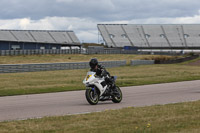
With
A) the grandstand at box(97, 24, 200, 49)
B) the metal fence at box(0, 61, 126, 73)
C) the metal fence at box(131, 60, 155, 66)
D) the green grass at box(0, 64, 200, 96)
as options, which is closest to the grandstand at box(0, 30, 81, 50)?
the grandstand at box(97, 24, 200, 49)

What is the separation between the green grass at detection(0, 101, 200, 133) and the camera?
8.07 metres

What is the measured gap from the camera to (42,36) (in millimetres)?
99625

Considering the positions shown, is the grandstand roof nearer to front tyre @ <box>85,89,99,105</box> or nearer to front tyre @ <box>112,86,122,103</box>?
front tyre @ <box>112,86,122,103</box>

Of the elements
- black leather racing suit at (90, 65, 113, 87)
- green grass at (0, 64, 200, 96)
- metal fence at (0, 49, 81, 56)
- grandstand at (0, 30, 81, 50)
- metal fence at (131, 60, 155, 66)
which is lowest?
green grass at (0, 64, 200, 96)

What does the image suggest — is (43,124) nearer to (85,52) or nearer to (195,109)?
(195,109)

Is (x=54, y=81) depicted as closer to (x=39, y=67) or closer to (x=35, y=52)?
(x=39, y=67)

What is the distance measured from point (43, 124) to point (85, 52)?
66.9 meters

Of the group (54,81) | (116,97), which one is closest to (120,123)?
(116,97)

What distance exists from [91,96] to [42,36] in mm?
87733

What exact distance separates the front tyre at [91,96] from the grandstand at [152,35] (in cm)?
9391

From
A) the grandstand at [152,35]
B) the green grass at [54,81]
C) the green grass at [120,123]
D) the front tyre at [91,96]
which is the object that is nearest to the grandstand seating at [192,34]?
the grandstand at [152,35]

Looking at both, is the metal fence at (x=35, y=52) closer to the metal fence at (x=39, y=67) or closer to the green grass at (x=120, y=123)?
the metal fence at (x=39, y=67)

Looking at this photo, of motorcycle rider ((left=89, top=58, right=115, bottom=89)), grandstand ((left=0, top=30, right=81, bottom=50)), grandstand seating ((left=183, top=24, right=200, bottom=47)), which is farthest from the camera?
grandstand seating ((left=183, top=24, right=200, bottom=47))

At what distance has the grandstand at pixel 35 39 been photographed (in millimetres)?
78562
